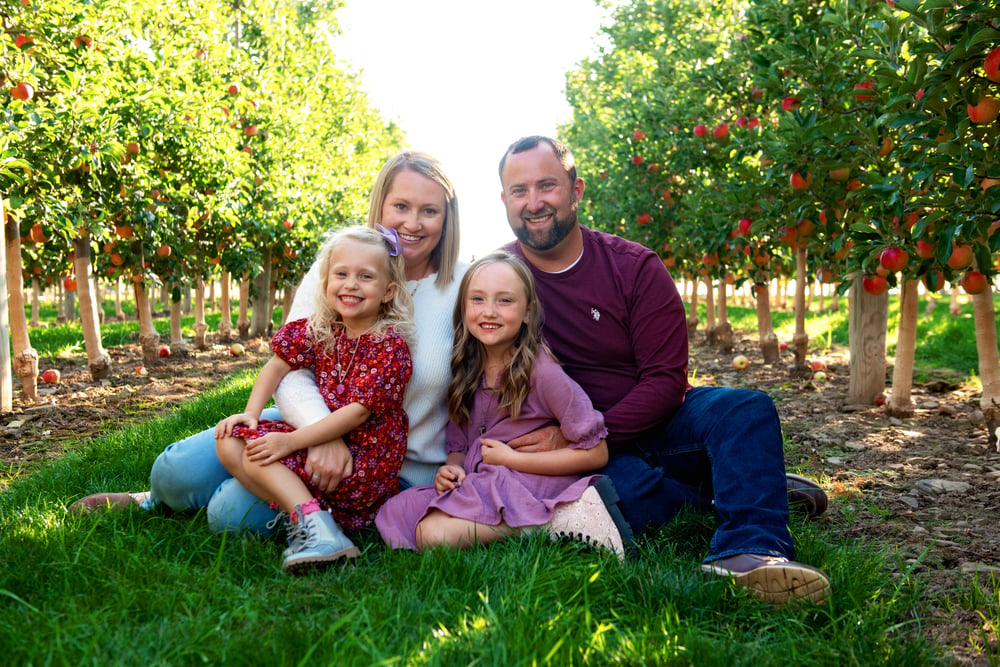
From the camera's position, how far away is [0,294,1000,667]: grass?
1863 millimetres

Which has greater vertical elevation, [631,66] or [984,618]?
[631,66]

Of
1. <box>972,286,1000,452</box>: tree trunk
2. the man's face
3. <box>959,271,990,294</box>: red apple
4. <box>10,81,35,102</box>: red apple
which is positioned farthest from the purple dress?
<box>10,81,35,102</box>: red apple

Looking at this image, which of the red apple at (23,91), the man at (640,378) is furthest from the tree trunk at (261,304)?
the man at (640,378)

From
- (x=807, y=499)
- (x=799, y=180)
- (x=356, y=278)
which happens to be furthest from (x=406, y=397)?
(x=799, y=180)

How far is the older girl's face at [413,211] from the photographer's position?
3228 millimetres

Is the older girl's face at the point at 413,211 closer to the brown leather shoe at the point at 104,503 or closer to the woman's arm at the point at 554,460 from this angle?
the woman's arm at the point at 554,460

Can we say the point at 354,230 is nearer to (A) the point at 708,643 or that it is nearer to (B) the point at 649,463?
(B) the point at 649,463

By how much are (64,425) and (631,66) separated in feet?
35.1

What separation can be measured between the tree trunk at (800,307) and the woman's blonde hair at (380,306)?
14.4ft

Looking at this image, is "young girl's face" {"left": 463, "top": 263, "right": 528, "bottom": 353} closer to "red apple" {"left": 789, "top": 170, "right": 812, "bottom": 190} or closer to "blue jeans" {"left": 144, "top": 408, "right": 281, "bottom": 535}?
"blue jeans" {"left": 144, "top": 408, "right": 281, "bottom": 535}

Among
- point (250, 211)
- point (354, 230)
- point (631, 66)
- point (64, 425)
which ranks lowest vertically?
point (64, 425)

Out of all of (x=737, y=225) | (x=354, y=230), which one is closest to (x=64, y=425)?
(x=354, y=230)

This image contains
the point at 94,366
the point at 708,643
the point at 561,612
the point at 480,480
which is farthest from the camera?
the point at 94,366

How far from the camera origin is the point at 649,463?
3.11 meters
